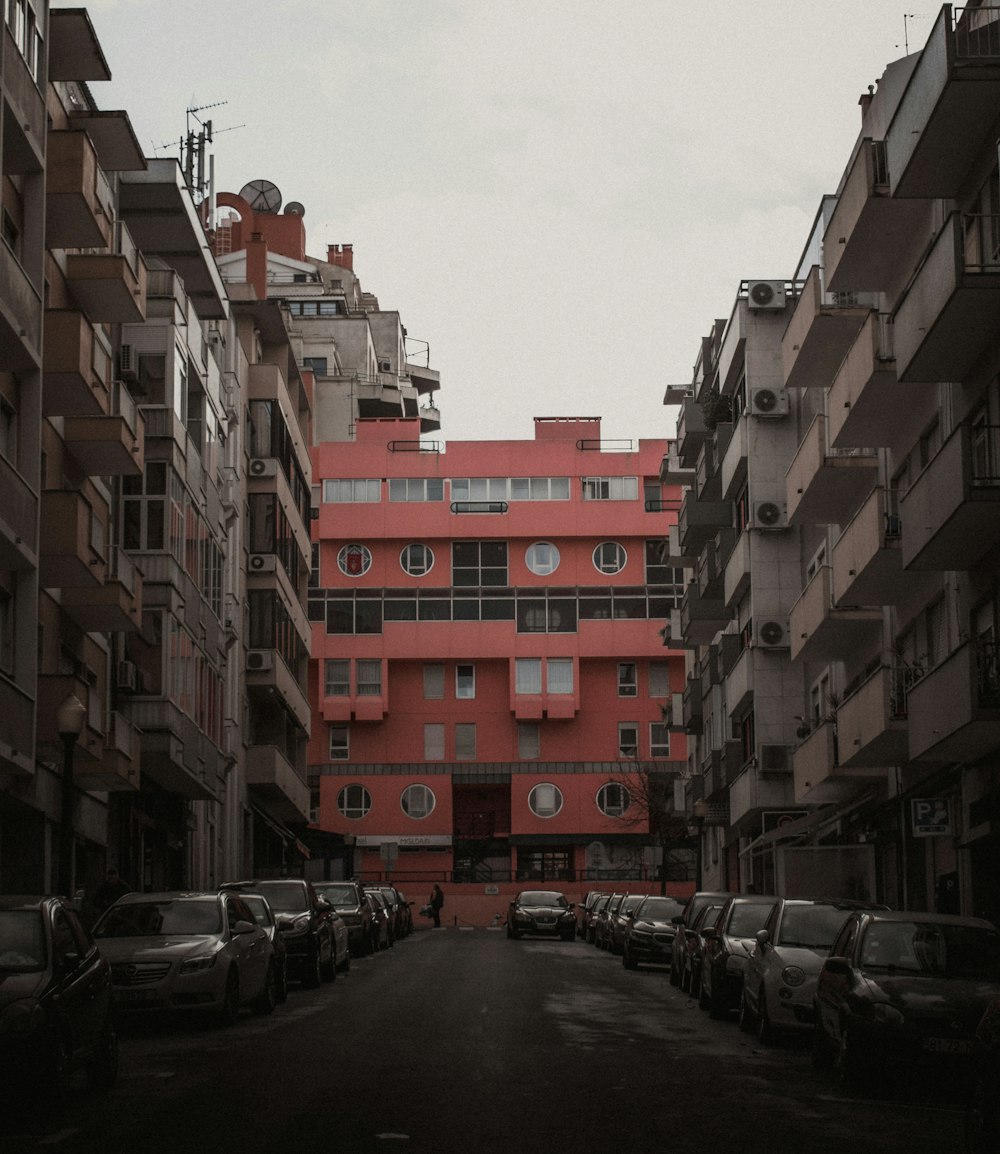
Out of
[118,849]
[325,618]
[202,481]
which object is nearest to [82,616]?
[118,849]

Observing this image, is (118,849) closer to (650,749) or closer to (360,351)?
(650,749)

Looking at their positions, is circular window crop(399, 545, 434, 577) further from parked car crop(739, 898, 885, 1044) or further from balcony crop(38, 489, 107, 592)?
parked car crop(739, 898, 885, 1044)

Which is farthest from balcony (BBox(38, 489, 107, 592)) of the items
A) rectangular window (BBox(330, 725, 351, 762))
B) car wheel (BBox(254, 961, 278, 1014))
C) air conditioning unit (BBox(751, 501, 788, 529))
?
rectangular window (BBox(330, 725, 351, 762))

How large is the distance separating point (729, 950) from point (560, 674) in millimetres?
59563

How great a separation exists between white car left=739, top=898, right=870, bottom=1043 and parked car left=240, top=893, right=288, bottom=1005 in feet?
19.9

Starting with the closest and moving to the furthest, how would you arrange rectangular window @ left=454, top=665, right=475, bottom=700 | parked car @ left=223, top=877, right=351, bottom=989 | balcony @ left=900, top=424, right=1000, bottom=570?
balcony @ left=900, top=424, right=1000, bottom=570, parked car @ left=223, top=877, right=351, bottom=989, rectangular window @ left=454, top=665, right=475, bottom=700

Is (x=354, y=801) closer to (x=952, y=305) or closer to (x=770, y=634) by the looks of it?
(x=770, y=634)

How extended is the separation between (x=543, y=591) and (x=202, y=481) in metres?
41.0

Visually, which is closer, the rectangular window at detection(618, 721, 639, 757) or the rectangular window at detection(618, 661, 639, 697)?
the rectangular window at detection(618, 721, 639, 757)

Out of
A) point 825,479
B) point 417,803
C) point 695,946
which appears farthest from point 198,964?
point 417,803

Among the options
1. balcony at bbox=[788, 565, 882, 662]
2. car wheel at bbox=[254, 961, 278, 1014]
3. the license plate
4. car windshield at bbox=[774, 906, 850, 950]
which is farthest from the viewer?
balcony at bbox=[788, 565, 882, 662]

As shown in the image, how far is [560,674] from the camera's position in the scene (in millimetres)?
81688

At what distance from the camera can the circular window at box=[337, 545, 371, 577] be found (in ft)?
272

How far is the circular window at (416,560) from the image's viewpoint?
82812 mm
